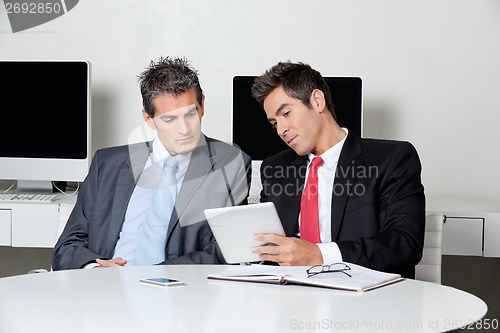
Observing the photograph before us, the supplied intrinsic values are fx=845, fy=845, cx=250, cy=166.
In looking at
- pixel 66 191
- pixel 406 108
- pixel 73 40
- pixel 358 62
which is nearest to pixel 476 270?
pixel 406 108

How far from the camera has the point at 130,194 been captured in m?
2.92

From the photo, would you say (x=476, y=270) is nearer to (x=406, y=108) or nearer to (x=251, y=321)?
(x=406, y=108)

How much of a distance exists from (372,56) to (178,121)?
5.26 feet

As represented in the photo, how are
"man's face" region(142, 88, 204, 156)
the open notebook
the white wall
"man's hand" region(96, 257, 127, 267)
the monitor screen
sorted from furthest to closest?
the white wall, the monitor screen, "man's face" region(142, 88, 204, 156), "man's hand" region(96, 257, 127, 267), the open notebook

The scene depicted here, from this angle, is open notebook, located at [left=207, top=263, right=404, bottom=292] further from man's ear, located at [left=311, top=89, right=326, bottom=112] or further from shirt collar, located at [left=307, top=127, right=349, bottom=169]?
man's ear, located at [left=311, top=89, right=326, bottom=112]

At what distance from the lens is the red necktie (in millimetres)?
2816

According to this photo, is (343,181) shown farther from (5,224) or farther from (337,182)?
(5,224)

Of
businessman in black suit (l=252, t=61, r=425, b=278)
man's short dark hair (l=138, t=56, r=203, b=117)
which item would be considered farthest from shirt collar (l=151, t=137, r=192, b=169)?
businessman in black suit (l=252, t=61, r=425, b=278)

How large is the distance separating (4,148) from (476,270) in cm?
245

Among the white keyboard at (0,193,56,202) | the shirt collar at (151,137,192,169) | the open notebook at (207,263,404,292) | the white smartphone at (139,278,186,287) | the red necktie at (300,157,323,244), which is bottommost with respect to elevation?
the white keyboard at (0,193,56,202)

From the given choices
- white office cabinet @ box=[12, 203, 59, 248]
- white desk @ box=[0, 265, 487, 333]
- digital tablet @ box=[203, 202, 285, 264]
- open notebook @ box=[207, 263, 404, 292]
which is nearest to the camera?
white desk @ box=[0, 265, 487, 333]

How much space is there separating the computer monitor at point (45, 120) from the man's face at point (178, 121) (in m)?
1.24

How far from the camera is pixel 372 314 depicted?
179 cm

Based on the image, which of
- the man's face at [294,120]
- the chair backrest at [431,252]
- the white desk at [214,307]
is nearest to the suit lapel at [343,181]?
the man's face at [294,120]
